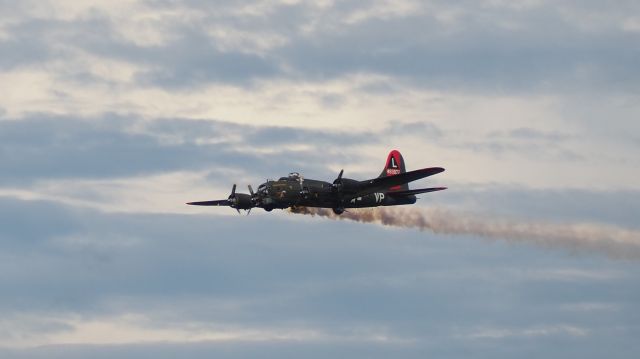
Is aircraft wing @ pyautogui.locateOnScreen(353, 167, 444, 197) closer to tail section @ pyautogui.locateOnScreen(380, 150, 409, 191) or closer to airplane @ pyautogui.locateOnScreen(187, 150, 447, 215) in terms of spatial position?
airplane @ pyautogui.locateOnScreen(187, 150, 447, 215)

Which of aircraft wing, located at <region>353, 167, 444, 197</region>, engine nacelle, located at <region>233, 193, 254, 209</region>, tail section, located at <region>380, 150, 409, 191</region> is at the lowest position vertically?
engine nacelle, located at <region>233, 193, 254, 209</region>

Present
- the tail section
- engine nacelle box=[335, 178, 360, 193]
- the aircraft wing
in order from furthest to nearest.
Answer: the tail section < engine nacelle box=[335, 178, 360, 193] < the aircraft wing

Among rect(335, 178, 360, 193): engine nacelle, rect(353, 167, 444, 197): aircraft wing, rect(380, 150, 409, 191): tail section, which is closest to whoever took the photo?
rect(353, 167, 444, 197): aircraft wing

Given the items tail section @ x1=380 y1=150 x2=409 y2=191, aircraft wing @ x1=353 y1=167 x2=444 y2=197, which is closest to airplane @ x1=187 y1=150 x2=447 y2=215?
aircraft wing @ x1=353 y1=167 x2=444 y2=197

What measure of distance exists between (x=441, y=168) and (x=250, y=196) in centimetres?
2512

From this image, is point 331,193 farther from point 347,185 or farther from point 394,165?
point 394,165

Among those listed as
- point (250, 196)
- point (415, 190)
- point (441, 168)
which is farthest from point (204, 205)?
point (441, 168)

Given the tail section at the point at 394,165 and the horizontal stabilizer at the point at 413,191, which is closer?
the horizontal stabilizer at the point at 413,191

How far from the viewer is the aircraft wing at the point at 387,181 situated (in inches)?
6353

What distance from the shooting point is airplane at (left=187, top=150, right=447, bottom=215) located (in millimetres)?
165000

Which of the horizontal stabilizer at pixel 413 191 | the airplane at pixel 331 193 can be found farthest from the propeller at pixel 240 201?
the horizontal stabilizer at pixel 413 191

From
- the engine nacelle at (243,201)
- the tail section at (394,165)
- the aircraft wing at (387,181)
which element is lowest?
the engine nacelle at (243,201)

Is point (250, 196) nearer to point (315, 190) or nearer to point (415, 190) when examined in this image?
point (315, 190)

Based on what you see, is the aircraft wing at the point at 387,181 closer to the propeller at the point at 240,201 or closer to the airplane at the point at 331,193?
the airplane at the point at 331,193
